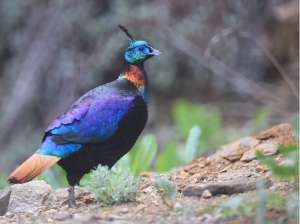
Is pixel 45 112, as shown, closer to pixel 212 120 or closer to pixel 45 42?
pixel 45 42

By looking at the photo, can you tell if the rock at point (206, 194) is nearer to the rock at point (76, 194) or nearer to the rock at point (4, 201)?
the rock at point (76, 194)

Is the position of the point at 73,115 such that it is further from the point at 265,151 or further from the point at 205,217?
the point at 265,151

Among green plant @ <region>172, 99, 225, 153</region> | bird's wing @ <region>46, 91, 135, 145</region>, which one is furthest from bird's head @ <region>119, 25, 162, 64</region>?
green plant @ <region>172, 99, 225, 153</region>

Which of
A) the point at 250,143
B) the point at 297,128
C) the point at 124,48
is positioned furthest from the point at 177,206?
the point at 124,48

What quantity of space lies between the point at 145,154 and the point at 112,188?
1947 millimetres

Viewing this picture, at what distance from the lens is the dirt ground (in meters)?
2.16

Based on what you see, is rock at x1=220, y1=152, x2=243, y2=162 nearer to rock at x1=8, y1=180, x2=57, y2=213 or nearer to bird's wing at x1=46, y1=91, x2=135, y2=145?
bird's wing at x1=46, y1=91, x2=135, y2=145

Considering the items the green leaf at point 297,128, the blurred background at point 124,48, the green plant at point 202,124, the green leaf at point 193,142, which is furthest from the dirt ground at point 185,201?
the blurred background at point 124,48

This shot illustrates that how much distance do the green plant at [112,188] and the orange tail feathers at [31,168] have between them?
53cm

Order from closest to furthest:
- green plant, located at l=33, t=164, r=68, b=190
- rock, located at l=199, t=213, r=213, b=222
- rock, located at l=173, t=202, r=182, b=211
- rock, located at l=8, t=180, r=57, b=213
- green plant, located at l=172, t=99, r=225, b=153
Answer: rock, located at l=199, t=213, r=213, b=222 → rock, located at l=173, t=202, r=182, b=211 → rock, located at l=8, t=180, r=57, b=213 → green plant, located at l=33, t=164, r=68, b=190 → green plant, located at l=172, t=99, r=225, b=153

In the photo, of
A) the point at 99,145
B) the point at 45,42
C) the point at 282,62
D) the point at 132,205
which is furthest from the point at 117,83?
the point at 282,62

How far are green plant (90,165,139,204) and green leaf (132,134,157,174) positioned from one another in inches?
70.8

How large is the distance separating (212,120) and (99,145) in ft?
11.0

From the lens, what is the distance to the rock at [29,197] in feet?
10.0
